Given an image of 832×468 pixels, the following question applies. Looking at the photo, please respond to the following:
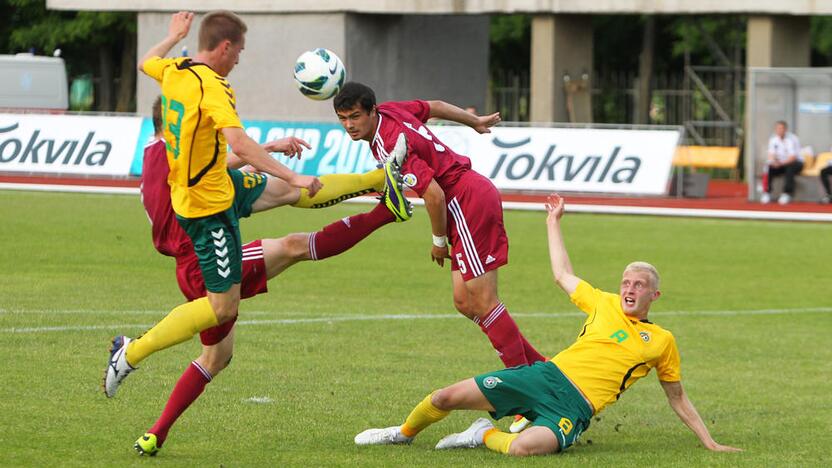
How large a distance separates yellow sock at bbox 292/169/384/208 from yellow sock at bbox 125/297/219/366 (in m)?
1.32

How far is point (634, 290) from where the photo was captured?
8469 mm

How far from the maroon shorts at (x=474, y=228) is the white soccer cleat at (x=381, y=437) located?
4.58ft

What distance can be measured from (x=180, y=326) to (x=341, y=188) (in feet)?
5.41

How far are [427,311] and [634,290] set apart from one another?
6967 mm

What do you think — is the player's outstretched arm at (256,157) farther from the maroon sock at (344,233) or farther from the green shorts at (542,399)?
the green shorts at (542,399)

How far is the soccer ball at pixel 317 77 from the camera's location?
9.86 metres

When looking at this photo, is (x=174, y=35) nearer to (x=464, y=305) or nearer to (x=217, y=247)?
(x=217, y=247)

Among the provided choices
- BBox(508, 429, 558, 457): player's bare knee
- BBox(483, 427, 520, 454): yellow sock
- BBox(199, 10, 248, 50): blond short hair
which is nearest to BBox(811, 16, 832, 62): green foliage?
BBox(483, 427, 520, 454): yellow sock

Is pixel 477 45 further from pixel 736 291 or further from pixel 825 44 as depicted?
pixel 736 291

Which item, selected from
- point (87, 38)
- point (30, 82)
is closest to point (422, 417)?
point (30, 82)

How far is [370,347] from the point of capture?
12.7 m

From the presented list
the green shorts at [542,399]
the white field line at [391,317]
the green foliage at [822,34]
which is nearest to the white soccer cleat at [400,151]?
the green shorts at [542,399]

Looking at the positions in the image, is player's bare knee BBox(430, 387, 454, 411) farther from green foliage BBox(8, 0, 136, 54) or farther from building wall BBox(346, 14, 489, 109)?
green foliage BBox(8, 0, 136, 54)

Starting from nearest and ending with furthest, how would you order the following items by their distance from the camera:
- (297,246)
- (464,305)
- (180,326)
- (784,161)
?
(180,326) < (297,246) < (464,305) < (784,161)
